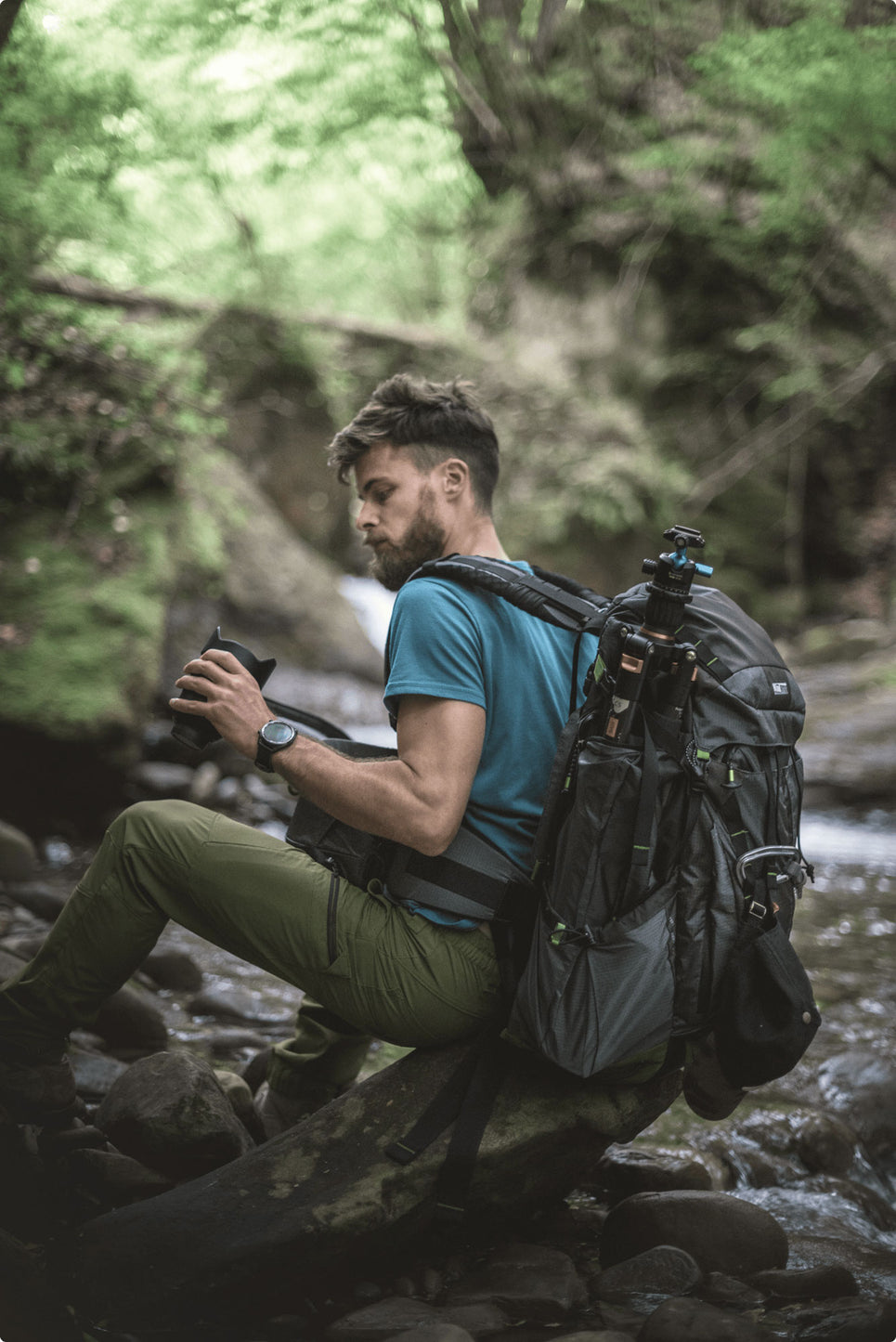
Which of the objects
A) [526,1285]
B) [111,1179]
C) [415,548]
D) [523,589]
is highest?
[415,548]

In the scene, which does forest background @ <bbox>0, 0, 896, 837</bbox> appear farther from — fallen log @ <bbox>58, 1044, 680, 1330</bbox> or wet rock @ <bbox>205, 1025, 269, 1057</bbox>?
fallen log @ <bbox>58, 1044, 680, 1330</bbox>

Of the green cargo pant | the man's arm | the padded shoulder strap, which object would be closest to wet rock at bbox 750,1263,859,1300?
the green cargo pant

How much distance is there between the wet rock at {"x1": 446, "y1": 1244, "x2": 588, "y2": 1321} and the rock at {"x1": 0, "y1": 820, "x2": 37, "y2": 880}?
125 inches

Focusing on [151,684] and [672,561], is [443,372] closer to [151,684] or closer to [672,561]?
[151,684]

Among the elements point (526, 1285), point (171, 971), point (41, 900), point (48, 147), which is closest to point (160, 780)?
point (41, 900)

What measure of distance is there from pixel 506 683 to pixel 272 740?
0.56 meters

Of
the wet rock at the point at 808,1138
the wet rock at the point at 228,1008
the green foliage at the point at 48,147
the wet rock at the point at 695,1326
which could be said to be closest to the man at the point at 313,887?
the wet rock at the point at 695,1326

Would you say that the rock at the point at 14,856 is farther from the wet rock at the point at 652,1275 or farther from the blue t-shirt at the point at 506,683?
the wet rock at the point at 652,1275

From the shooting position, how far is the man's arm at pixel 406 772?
212 centimetres

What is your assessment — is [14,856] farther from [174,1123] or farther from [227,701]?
[227,701]

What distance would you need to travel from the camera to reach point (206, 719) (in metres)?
2.30

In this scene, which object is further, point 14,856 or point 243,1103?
point 14,856

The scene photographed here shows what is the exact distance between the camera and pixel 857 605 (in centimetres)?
1434

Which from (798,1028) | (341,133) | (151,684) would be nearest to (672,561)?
(798,1028)
